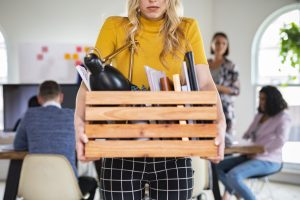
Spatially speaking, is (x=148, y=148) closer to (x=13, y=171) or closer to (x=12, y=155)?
(x=12, y=155)

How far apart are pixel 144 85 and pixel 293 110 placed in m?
4.90

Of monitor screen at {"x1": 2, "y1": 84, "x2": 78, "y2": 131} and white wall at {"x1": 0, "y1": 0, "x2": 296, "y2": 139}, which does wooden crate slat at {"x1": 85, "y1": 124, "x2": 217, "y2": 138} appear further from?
white wall at {"x1": 0, "y1": 0, "x2": 296, "y2": 139}

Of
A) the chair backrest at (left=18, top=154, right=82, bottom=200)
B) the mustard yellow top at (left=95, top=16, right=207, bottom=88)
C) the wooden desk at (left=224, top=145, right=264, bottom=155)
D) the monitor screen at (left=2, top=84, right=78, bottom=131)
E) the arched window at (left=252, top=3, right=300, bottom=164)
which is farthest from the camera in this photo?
the arched window at (left=252, top=3, right=300, bottom=164)

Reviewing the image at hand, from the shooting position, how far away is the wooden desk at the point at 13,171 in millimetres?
3010

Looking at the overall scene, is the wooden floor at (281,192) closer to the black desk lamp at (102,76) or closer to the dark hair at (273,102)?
the dark hair at (273,102)

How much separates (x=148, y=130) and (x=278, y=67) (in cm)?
528

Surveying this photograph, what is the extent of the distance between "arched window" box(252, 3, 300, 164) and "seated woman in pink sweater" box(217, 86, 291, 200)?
1.85m

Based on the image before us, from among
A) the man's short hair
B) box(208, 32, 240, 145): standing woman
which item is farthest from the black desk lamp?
box(208, 32, 240, 145): standing woman

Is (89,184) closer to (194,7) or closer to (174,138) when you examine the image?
(174,138)

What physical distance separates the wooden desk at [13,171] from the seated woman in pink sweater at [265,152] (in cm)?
180

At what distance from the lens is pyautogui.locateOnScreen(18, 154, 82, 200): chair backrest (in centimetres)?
279

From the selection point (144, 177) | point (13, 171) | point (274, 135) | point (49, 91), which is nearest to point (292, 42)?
point (274, 135)

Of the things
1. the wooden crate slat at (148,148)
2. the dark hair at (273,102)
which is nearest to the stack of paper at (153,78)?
the wooden crate slat at (148,148)

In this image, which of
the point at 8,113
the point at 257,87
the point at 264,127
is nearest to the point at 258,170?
the point at 264,127
